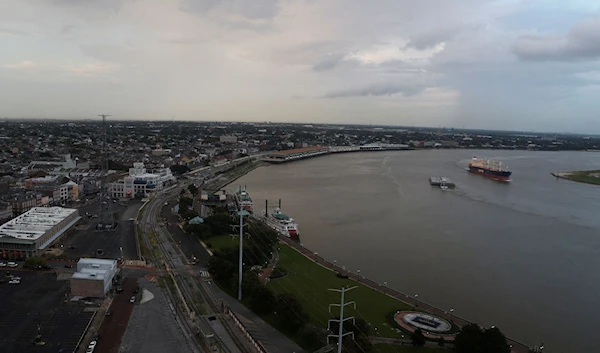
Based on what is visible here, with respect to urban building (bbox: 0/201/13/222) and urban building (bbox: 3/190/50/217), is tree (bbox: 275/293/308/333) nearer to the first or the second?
urban building (bbox: 0/201/13/222)

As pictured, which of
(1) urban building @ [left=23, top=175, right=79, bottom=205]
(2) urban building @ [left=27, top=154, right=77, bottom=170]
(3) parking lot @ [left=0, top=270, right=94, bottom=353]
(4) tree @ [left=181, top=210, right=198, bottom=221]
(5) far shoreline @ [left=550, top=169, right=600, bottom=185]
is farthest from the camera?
(5) far shoreline @ [left=550, top=169, right=600, bottom=185]

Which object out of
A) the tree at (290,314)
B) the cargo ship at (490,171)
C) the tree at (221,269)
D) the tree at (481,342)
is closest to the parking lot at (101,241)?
the tree at (221,269)

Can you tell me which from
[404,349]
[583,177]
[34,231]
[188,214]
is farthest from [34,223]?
[583,177]

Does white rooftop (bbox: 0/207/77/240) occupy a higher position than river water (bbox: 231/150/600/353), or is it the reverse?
white rooftop (bbox: 0/207/77/240)

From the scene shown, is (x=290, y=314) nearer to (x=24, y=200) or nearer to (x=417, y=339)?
(x=417, y=339)

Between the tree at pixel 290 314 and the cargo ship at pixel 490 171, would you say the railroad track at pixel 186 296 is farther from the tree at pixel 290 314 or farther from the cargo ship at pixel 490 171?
the cargo ship at pixel 490 171

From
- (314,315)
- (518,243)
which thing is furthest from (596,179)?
(314,315)

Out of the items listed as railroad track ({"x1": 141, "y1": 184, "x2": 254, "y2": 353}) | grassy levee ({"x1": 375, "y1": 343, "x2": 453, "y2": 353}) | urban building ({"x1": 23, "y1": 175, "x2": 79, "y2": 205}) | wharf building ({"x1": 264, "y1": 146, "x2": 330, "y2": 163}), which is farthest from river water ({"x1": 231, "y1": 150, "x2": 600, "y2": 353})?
wharf building ({"x1": 264, "y1": 146, "x2": 330, "y2": 163})
